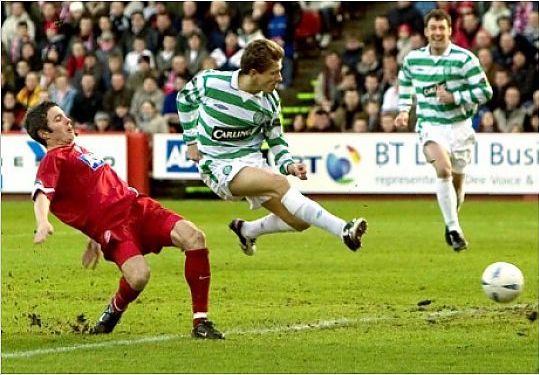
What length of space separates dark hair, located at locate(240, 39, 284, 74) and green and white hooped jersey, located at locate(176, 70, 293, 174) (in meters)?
0.29

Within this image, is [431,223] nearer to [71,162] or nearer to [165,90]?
[165,90]

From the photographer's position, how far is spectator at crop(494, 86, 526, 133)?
20156 mm

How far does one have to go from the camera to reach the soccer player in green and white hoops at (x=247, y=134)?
30.3 feet

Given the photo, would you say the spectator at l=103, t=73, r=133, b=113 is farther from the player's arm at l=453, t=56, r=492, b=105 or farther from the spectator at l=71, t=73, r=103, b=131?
the player's arm at l=453, t=56, r=492, b=105

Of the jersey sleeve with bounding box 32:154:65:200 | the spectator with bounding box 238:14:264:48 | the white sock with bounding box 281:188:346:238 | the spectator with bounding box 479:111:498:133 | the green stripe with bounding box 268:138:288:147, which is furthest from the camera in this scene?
the spectator with bounding box 238:14:264:48

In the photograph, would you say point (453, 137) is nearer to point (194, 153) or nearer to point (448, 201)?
point (448, 201)

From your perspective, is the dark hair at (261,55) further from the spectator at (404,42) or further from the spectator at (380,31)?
the spectator at (380,31)

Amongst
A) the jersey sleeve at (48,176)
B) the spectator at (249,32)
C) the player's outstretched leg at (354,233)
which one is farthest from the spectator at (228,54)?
the jersey sleeve at (48,176)

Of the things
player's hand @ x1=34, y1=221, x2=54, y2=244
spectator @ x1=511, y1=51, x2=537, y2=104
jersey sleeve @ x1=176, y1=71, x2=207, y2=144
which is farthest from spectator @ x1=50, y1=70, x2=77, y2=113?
player's hand @ x1=34, y1=221, x2=54, y2=244

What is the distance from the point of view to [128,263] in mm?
8648

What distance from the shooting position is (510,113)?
20250mm

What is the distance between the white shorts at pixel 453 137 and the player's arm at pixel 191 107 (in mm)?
3549

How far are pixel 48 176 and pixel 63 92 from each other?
1466 centimetres

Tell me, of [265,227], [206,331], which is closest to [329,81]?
[265,227]
